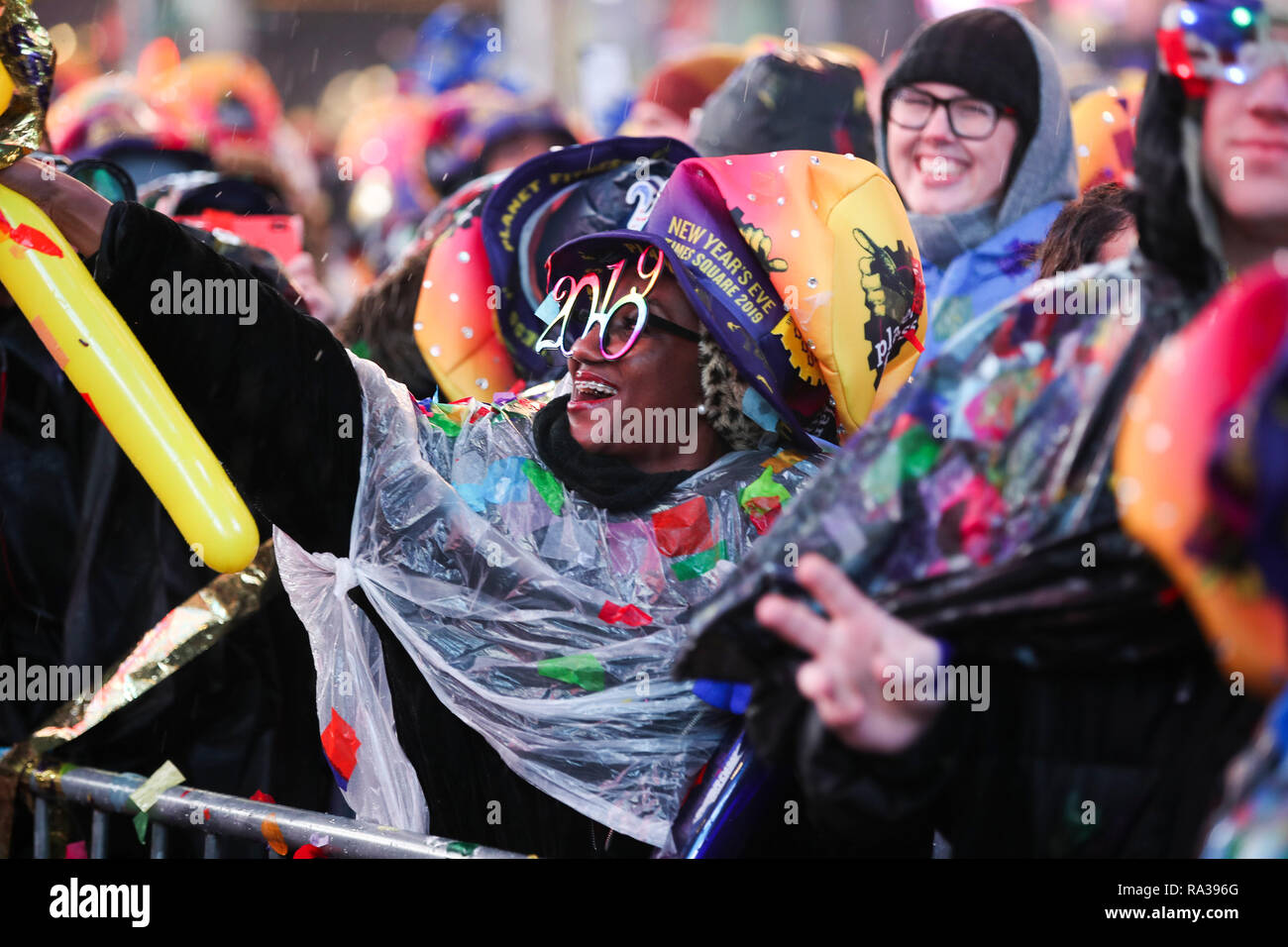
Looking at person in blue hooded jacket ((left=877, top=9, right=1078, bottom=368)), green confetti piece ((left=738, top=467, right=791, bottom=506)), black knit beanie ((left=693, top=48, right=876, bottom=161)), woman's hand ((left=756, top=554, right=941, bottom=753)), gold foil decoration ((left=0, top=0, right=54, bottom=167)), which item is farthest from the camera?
black knit beanie ((left=693, top=48, right=876, bottom=161))

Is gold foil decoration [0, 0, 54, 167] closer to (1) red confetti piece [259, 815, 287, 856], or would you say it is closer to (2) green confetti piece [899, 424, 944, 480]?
(1) red confetti piece [259, 815, 287, 856]

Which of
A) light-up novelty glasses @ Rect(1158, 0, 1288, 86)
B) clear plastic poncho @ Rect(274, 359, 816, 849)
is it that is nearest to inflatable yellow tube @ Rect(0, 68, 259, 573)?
clear plastic poncho @ Rect(274, 359, 816, 849)

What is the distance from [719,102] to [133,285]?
2290 millimetres

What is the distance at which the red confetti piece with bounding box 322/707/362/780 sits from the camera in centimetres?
240

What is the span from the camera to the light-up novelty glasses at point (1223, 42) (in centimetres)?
151

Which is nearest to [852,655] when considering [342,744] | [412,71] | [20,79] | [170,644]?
[342,744]

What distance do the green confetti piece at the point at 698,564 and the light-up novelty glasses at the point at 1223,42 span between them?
1.15 meters

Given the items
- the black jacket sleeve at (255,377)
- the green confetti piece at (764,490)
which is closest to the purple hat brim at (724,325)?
the green confetti piece at (764,490)

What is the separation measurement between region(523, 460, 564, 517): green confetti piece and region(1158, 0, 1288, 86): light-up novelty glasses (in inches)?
49.5

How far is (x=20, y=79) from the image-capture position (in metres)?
2.17

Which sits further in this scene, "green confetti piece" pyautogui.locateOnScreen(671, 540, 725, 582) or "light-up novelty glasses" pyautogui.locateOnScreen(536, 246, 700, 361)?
"light-up novelty glasses" pyautogui.locateOnScreen(536, 246, 700, 361)

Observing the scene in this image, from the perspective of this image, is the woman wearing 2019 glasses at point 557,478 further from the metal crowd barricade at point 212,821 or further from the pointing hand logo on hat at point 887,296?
the metal crowd barricade at point 212,821

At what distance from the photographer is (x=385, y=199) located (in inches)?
366
